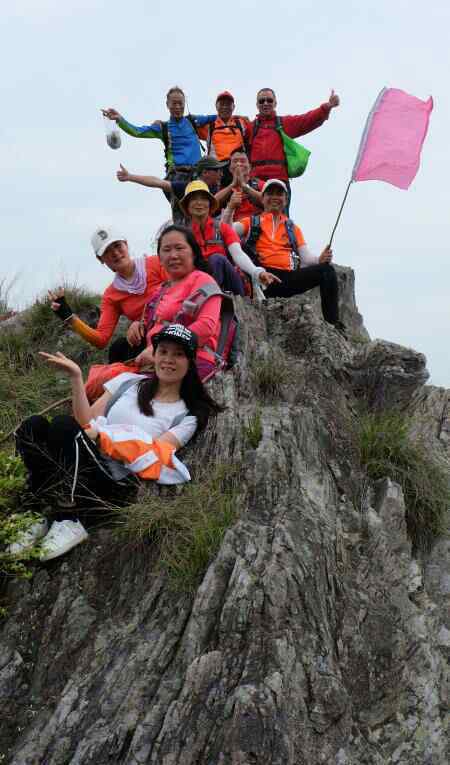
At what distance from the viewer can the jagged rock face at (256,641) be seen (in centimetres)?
342

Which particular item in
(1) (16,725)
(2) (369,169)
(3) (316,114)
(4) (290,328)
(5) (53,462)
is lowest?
(1) (16,725)

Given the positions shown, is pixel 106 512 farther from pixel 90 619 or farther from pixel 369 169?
pixel 369 169

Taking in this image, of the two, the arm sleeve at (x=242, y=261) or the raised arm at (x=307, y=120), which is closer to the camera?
the arm sleeve at (x=242, y=261)

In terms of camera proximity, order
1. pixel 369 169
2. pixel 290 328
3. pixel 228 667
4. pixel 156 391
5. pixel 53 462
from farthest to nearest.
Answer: pixel 369 169 → pixel 290 328 → pixel 156 391 → pixel 53 462 → pixel 228 667

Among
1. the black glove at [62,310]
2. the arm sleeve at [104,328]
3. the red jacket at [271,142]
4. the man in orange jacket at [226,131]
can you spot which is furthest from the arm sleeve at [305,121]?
the black glove at [62,310]

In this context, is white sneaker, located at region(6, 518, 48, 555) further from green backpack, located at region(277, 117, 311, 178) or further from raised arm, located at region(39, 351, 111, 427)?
green backpack, located at region(277, 117, 311, 178)

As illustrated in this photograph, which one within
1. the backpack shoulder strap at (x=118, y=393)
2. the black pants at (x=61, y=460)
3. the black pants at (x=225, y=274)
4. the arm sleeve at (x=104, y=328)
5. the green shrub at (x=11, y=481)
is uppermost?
the black pants at (x=225, y=274)

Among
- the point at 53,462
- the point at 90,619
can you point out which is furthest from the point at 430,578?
the point at 53,462

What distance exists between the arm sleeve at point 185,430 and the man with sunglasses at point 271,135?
5952 mm

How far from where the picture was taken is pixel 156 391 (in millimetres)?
5371

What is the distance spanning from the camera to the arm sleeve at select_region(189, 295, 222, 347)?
6.21 metres

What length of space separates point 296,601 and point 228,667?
1.91 feet

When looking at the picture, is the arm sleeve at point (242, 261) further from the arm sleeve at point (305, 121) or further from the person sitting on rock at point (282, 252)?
the arm sleeve at point (305, 121)

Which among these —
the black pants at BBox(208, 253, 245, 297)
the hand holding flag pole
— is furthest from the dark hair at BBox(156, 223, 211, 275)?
the hand holding flag pole
